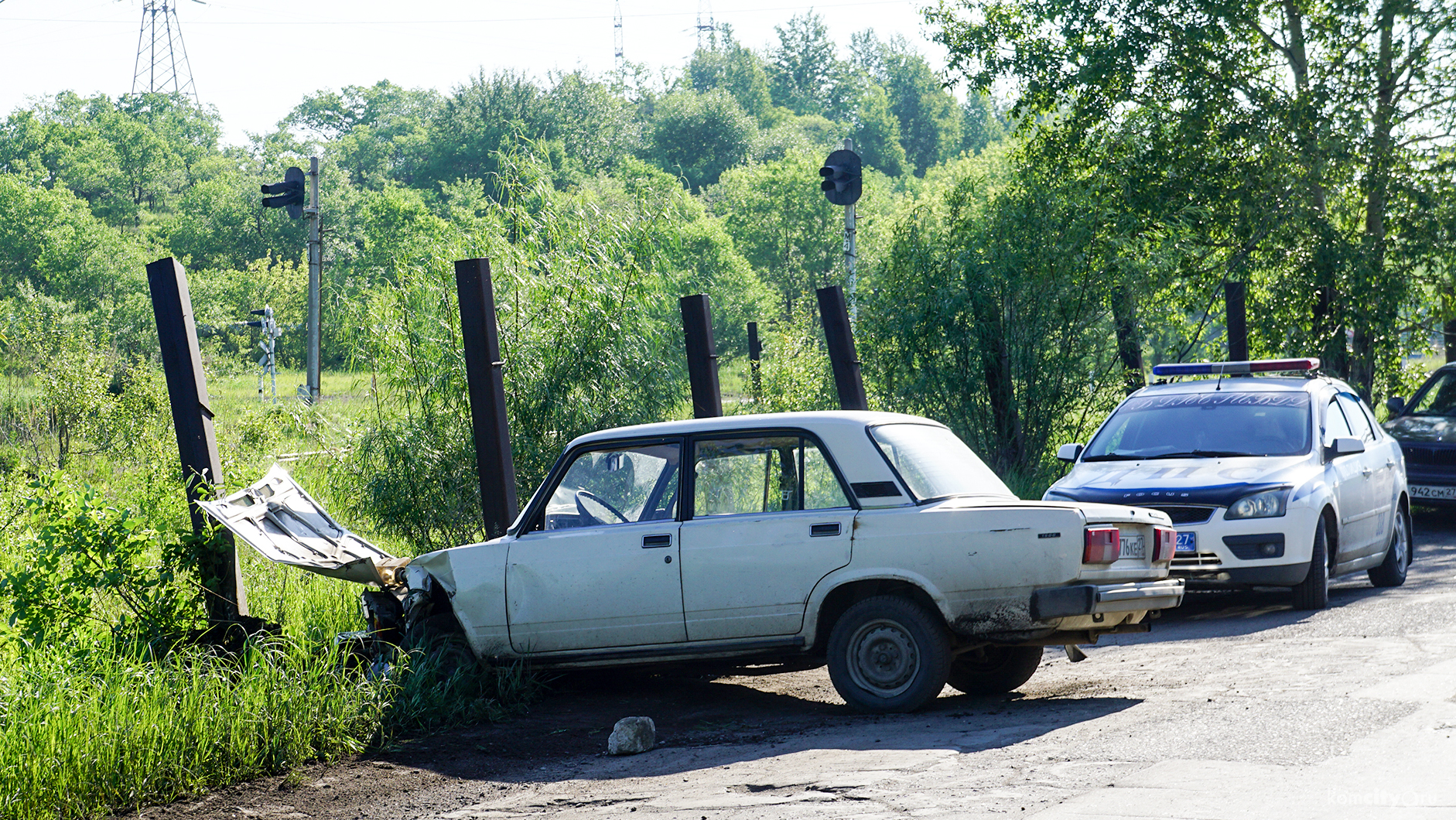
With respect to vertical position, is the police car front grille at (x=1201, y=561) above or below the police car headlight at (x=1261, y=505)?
below

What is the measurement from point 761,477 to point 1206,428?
205 inches

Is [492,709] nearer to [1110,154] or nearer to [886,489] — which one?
[886,489]

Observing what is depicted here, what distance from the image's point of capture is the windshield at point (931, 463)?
6.95 m

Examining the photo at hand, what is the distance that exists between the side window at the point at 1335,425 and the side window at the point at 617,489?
601cm

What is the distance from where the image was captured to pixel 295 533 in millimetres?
8305

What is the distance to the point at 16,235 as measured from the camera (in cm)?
6644

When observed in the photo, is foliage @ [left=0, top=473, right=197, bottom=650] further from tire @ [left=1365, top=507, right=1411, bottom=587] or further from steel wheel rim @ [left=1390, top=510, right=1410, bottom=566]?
steel wheel rim @ [left=1390, top=510, right=1410, bottom=566]

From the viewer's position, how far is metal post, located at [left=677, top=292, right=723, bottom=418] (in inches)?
419

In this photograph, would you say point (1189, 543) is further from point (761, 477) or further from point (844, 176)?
point (844, 176)

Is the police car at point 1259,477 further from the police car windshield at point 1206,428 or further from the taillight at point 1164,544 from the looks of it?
the taillight at point 1164,544

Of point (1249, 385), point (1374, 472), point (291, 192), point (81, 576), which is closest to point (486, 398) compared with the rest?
point (81, 576)

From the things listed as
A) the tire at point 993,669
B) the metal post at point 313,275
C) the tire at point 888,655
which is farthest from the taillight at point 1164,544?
the metal post at point 313,275

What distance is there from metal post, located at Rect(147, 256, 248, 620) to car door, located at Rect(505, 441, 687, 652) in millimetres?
1925

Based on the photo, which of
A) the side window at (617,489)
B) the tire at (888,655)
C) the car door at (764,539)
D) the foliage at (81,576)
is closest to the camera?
the tire at (888,655)
